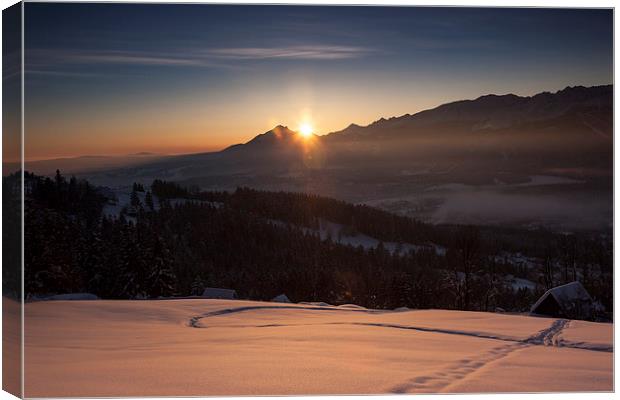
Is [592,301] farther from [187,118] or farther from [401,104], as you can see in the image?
[187,118]

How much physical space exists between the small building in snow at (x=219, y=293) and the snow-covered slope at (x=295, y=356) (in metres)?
6.09

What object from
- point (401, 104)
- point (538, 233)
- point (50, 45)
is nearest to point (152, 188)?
point (50, 45)

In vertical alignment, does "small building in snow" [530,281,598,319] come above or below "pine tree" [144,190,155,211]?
below

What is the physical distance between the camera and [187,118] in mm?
10570

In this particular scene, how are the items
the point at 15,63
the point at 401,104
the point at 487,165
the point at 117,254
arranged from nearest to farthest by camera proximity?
1. the point at 15,63
2. the point at 401,104
3. the point at 487,165
4. the point at 117,254

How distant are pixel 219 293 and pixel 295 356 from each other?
9.00 metres

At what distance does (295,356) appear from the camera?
7176mm

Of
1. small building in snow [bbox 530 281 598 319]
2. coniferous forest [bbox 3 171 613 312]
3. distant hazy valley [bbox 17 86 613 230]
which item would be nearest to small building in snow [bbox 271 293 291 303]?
coniferous forest [bbox 3 171 613 312]

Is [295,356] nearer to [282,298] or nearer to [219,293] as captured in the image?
[282,298]

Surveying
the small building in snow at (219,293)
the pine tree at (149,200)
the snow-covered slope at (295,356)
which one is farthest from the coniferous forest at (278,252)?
the snow-covered slope at (295,356)

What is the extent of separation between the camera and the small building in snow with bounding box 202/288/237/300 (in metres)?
15.6

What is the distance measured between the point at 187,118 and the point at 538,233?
5.11 meters

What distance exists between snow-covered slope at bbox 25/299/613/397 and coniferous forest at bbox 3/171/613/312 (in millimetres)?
1231

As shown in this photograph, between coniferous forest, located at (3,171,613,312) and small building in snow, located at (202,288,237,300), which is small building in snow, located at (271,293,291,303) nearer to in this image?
coniferous forest, located at (3,171,613,312)
